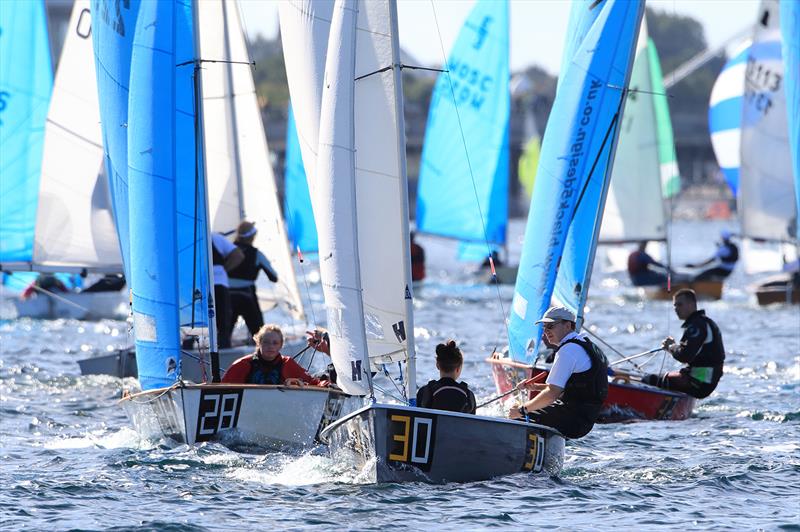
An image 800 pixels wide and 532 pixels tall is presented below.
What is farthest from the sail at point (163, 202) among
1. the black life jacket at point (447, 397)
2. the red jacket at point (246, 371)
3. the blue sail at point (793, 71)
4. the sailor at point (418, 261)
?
the sailor at point (418, 261)

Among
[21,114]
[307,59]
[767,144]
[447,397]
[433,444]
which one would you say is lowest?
[433,444]

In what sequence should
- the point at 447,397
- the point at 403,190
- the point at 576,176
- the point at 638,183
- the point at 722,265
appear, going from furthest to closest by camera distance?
the point at 638,183 < the point at 722,265 < the point at 576,176 < the point at 403,190 < the point at 447,397

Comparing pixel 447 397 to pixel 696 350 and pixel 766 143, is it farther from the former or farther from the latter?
pixel 766 143

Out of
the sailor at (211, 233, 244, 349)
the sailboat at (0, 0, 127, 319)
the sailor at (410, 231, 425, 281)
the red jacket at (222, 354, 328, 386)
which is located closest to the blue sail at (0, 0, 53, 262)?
the sailboat at (0, 0, 127, 319)

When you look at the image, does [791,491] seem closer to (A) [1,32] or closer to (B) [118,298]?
(A) [1,32]

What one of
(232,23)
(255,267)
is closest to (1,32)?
(232,23)

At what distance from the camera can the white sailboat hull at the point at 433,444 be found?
9.02 m

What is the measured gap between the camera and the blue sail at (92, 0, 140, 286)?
1276 centimetres

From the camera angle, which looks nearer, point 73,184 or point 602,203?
point 602,203

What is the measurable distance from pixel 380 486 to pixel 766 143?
18.4 meters

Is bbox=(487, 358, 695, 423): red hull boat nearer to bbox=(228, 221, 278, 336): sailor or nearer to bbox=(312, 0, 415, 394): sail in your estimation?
bbox=(228, 221, 278, 336): sailor

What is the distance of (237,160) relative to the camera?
17094 mm

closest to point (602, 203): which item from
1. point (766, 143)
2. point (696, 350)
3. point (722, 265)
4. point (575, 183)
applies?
point (575, 183)

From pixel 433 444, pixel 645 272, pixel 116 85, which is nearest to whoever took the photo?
pixel 433 444
